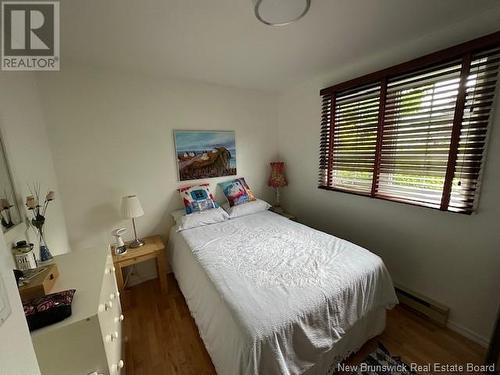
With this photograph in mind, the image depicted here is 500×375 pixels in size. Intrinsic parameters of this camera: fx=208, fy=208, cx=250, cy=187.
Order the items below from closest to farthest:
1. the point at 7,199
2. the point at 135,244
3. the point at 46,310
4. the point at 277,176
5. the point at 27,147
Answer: the point at 46,310 < the point at 7,199 < the point at 27,147 < the point at 135,244 < the point at 277,176

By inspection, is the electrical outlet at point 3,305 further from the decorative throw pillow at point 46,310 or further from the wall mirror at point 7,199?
the wall mirror at point 7,199

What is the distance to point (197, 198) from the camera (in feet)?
8.09

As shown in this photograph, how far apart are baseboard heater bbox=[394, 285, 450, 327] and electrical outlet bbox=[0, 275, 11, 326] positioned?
2474 millimetres

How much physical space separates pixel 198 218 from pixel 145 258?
0.63 m

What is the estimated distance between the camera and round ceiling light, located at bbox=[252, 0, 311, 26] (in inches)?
45.3

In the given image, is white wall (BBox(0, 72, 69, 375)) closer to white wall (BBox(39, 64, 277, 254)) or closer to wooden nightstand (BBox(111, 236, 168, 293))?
white wall (BBox(39, 64, 277, 254))

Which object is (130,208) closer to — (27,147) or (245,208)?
(27,147)

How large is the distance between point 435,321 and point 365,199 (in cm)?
111

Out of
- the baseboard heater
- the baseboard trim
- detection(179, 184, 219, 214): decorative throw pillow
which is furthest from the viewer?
detection(179, 184, 219, 214): decorative throw pillow

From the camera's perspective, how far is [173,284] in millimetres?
2342

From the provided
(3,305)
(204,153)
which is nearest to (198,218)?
(204,153)

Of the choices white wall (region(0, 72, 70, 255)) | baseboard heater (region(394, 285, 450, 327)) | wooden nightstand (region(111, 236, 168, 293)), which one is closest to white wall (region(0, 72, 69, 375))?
white wall (region(0, 72, 70, 255))

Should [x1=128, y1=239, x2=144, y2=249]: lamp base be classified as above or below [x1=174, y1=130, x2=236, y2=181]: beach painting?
below

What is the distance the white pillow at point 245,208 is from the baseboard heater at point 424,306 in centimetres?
161
